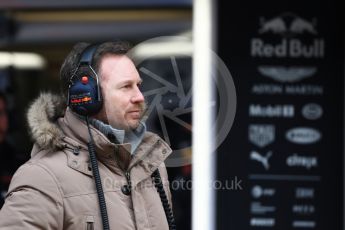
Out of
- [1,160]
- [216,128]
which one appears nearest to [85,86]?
[216,128]

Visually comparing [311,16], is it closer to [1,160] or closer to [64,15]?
[64,15]

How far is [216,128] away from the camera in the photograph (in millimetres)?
5477

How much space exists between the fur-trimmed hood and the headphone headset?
0.10 meters

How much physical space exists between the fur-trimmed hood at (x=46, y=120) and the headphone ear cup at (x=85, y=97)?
11cm

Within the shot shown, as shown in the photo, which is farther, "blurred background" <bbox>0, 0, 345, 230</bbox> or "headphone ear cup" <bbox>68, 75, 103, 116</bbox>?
"blurred background" <bbox>0, 0, 345, 230</bbox>

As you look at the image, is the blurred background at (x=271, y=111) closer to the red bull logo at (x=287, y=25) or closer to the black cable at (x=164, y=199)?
the red bull logo at (x=287, y=25)

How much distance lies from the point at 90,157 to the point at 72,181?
127 millimetres

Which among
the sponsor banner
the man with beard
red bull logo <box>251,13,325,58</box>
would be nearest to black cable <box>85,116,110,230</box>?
the man with beard

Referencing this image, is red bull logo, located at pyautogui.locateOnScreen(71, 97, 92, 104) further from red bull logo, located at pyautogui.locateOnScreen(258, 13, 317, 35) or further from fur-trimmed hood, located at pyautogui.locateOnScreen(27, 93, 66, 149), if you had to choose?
red bull logo, located at pyautogui.locateOnScreen(258, 13, 317, 35)

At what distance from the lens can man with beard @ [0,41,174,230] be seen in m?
2.36

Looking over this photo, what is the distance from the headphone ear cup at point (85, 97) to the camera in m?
2.52

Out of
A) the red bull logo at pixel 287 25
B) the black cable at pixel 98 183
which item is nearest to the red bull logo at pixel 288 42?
the red bull logo at pixel 287 25

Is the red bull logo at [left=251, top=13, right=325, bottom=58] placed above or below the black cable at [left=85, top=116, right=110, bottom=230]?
above

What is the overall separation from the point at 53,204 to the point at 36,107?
45cm
